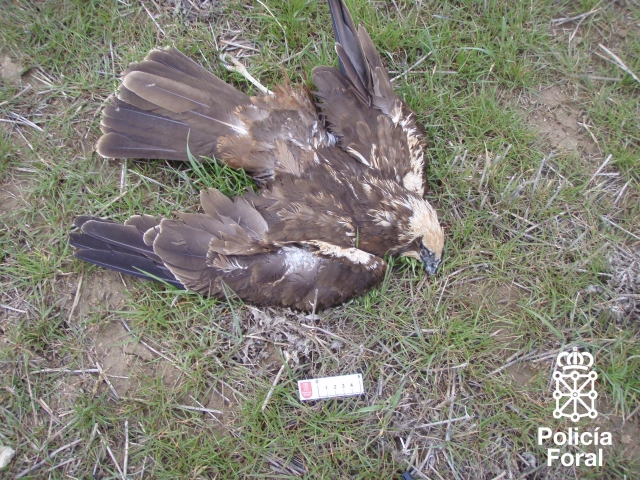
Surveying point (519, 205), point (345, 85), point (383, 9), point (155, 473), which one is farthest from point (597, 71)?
point (155, 473)

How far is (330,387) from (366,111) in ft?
5.78

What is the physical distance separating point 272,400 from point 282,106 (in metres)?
1.85

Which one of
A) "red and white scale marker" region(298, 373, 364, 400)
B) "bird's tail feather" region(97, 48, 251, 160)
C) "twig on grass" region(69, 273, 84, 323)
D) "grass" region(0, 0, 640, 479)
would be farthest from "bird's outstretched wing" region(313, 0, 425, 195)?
"twig on grass" region(69, 273, 84, 323)

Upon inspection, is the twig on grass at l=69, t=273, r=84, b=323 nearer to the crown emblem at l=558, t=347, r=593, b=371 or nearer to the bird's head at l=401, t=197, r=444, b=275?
the bird's head at l=401, t=197, r=444, b=275

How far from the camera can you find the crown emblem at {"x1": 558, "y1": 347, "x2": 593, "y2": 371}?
9.90 ft

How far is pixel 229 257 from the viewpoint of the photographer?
9.02 ft

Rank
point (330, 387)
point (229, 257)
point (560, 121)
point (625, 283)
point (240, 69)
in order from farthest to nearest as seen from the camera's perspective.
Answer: point (560, 121) → point (240, 69) → point (625, 283) → point (330, 387) → point (229, 257)

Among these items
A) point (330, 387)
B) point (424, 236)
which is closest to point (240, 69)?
point (424, 236)

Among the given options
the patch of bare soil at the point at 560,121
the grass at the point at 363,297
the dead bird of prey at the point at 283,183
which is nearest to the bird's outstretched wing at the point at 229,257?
the dead bird of prey at the point at 283,183

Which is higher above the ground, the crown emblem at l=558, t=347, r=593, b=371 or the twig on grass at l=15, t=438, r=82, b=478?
the twig on grass at l=15, t=438, r=82, b=478

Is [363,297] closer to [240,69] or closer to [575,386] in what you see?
[575,386]

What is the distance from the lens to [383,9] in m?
3.63

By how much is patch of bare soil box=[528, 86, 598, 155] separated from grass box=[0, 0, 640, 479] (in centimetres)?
2

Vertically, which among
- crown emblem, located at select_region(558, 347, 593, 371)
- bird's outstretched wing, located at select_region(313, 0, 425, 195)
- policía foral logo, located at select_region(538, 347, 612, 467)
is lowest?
policía foral logo, located at select_region(538, 347, 612, 467)
